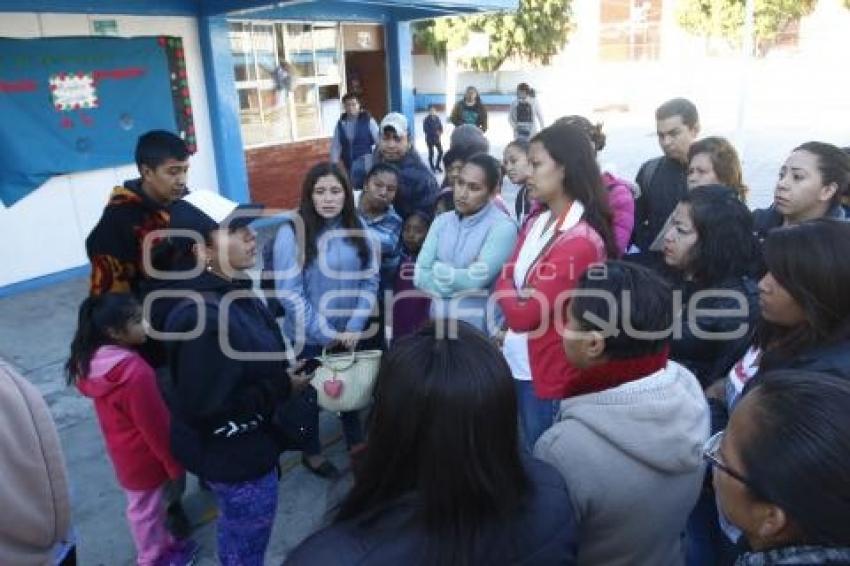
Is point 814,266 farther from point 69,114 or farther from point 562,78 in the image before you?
point 562,78

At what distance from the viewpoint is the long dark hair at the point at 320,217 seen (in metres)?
3.03

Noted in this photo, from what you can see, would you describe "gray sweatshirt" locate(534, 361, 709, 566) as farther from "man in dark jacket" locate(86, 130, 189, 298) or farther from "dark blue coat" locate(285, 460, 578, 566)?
"man in dark jacket" locate(86, 130, 189, 298)

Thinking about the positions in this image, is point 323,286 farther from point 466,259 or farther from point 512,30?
point 512,30

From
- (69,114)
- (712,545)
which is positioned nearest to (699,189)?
(712,545)

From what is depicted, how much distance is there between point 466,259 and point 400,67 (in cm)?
757

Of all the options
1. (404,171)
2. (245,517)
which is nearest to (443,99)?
(404,171)

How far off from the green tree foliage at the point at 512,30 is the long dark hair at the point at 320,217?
23.2m

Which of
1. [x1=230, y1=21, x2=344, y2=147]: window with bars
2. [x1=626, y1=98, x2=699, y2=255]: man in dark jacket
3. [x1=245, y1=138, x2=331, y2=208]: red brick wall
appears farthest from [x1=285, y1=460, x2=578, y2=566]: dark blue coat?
[x1=230, y1=21, x2=344, y2=147]: window with bars

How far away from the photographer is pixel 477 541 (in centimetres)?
104

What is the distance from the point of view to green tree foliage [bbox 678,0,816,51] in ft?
80.3

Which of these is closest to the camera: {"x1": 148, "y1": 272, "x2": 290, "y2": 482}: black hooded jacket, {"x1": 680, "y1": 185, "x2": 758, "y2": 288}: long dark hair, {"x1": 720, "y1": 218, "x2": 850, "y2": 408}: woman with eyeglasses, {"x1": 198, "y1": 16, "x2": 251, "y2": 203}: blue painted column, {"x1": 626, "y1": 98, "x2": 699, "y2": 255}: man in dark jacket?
{"x1": 720, "y1": 218, "x2": 850, "y2": 408}: woman with eyeglasses

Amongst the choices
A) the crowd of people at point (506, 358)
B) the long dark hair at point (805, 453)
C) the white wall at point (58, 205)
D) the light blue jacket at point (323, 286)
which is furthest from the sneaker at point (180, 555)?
the white wall at point (58, 205)

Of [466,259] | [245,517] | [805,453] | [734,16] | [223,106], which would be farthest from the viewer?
[734,16]

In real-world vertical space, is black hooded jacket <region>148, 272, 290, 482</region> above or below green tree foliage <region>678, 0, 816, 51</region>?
below
